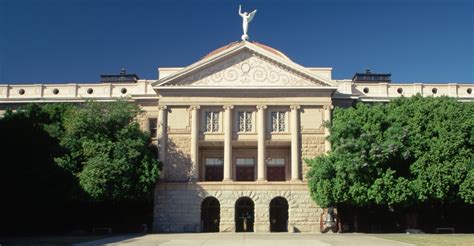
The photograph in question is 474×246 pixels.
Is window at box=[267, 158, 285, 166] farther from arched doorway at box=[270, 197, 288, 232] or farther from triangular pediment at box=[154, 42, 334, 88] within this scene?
triangular pediment at box=[154, 42, 334, 88]

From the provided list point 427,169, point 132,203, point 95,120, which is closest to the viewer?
point 427,169

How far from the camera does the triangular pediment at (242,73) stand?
4734 centimetres

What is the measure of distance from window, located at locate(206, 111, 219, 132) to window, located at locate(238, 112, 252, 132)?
205cm

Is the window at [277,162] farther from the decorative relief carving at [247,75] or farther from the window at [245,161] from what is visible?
the decorative relief carving at [247,75]

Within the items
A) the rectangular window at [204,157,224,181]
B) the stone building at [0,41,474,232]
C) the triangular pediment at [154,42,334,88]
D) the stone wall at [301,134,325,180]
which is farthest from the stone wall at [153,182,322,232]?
the triangular pediment at [154,42,334,88]

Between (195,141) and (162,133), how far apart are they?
300cm

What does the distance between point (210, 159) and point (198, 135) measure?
11.3 ft

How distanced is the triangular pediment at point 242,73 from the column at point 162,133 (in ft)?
7.52

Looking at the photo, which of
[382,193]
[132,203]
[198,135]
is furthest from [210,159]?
[382,193]

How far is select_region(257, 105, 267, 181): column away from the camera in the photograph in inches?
1823

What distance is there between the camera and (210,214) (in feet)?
156

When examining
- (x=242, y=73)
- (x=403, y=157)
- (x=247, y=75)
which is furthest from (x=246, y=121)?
(x=403, y=157)

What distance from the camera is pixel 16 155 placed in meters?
40.6

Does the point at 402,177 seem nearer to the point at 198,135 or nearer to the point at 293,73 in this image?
the point at 293,73
